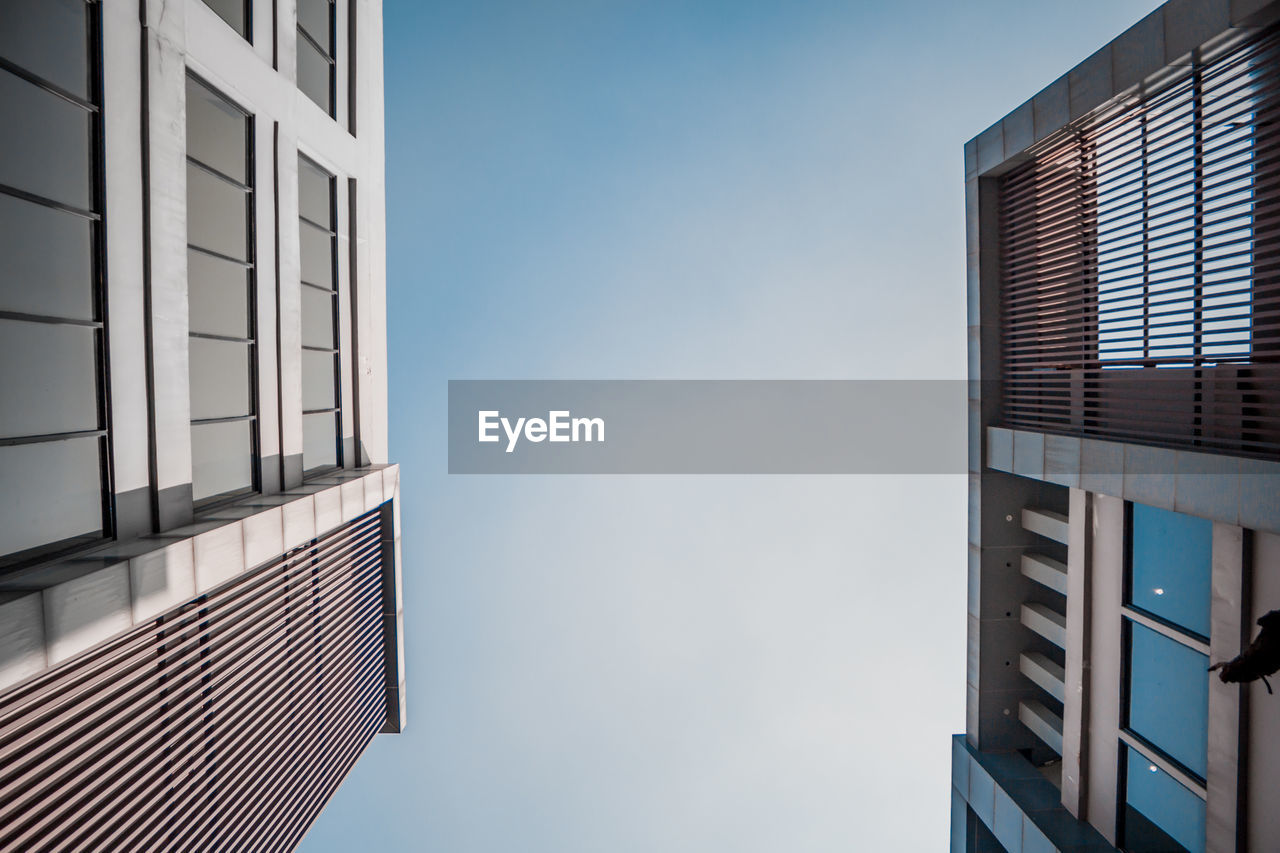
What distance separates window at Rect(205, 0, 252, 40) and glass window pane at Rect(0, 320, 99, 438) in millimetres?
7262

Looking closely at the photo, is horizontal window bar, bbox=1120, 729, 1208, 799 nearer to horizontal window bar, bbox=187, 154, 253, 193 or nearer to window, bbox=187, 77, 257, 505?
window, bbox=187, 77, 257, 505

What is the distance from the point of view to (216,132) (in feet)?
36.2

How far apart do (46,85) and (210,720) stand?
1081cm

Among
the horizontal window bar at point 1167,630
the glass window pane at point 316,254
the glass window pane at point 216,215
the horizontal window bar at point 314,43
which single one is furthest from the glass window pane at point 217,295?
the horizontal window bar at point 1167,630

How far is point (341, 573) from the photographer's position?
15.5m

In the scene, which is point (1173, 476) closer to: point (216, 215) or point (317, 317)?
point (216, 215)

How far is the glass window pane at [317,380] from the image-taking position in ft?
46.4

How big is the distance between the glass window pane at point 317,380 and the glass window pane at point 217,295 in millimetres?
2303

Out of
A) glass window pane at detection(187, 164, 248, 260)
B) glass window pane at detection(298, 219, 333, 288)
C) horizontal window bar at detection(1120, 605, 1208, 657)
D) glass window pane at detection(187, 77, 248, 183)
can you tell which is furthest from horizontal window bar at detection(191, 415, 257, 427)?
horizontal window bar at detection(1120, 605, 1208, 657)

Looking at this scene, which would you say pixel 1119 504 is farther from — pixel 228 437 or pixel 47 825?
pixel 47 825

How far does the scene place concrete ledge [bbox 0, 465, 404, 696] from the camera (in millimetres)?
6975

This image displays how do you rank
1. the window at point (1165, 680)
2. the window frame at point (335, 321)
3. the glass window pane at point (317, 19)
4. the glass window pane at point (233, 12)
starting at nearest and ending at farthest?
the window at point (1165, 680) → the glass window pane at point (233, 12) → the glass window pane at point (317, 19) → the window frame at point (335, 321)

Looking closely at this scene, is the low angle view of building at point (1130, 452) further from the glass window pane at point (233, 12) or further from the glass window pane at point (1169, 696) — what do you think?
the glass window pane at point (233, 12)

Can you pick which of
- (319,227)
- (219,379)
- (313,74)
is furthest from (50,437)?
(313,74)
